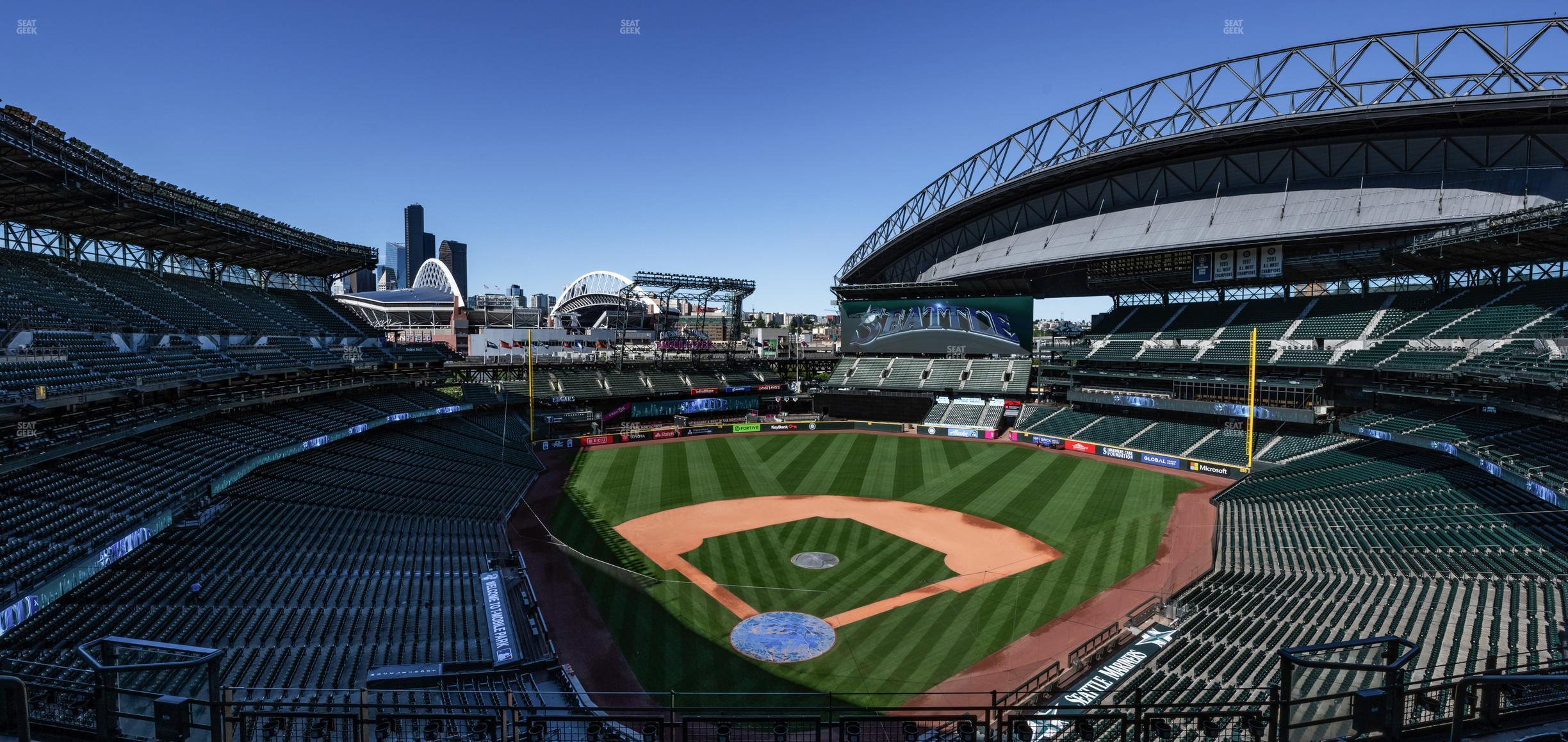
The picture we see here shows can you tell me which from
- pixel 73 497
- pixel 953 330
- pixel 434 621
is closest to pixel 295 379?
pixel 73 497

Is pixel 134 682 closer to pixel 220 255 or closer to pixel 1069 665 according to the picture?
pixel 1069 665

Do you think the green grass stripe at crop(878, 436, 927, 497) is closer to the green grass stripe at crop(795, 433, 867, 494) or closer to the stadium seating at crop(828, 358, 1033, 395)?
the green grass stripe at crop(795, 433, 867, 494)

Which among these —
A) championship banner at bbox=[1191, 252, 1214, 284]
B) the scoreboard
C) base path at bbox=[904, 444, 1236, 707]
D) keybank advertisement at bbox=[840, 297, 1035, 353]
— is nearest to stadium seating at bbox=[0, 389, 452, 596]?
base path at bbox=[904, 444, 1236, 707]

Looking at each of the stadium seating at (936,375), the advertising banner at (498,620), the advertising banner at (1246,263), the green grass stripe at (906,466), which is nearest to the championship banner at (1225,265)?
the advertising banner at (1246,263)

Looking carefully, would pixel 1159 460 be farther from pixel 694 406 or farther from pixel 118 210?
pixel 118 210

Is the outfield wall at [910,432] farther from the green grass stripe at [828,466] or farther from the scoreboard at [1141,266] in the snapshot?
the scoreboard at [1141,266]

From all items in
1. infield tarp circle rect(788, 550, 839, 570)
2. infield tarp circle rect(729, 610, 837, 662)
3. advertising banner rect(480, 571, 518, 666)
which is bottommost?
infield tarp circle rect(729, 610, 837, 662)

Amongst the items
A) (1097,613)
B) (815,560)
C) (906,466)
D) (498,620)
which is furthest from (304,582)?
(906,466)
